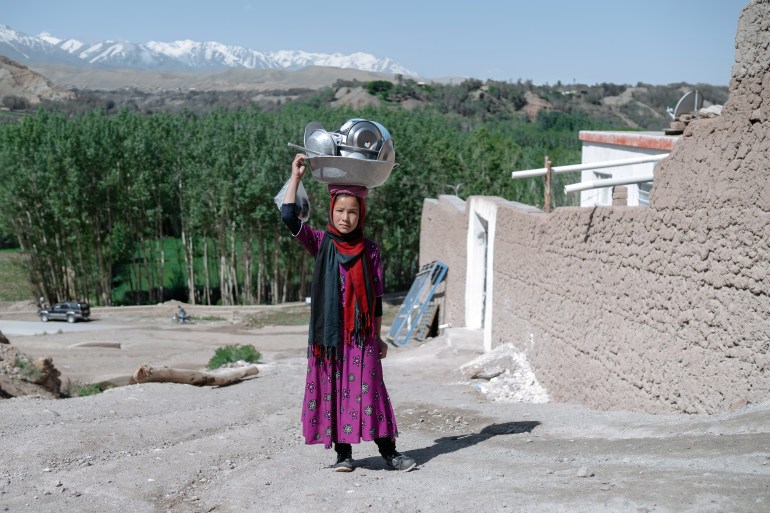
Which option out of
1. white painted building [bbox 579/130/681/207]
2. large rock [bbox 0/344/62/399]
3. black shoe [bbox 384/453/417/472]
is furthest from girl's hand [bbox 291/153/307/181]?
white painted building [bbox 579/130/681/207]

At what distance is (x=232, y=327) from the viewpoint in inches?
1141

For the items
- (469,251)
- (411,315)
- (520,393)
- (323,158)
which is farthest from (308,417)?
(411,315)

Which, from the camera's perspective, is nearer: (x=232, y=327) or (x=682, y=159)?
(x=682, y=159)

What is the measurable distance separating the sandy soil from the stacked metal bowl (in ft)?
5.98

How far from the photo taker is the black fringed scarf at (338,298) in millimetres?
5234

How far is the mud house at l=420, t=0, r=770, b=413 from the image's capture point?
606 centimetres

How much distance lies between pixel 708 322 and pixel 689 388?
584mm

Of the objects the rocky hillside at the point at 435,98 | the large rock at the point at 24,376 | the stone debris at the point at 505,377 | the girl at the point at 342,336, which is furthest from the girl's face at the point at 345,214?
the rocky hillside at the point at 435,98

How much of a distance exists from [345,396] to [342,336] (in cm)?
37

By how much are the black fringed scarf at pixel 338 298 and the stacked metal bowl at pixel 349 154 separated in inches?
14.0

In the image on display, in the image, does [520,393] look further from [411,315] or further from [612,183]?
[411,315]

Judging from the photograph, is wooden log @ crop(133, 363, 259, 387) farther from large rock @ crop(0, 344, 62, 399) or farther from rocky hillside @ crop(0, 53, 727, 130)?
rocky hillside @ crop(0, 53, 727, 130)

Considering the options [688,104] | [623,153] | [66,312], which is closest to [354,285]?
[688,104]

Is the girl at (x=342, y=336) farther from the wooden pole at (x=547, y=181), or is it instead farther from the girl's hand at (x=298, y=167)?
the wooden pole at (x=547, y=181)
